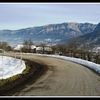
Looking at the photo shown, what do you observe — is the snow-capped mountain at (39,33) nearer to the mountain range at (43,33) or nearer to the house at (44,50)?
the mountain range at (43,33)

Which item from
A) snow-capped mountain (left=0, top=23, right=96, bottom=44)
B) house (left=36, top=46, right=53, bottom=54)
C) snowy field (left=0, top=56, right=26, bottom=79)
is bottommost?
snowy field (left=0, top=56, right=26, bottom=79)

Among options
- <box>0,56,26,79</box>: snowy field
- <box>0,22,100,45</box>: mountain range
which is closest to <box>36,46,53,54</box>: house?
<box>0,22,100,45</box>: mountain range

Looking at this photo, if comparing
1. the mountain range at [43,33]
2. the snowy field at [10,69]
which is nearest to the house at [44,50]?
the mountain range at [43,33]

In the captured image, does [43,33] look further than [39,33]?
Yes

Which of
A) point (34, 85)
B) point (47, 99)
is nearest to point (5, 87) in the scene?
point (34, 85)

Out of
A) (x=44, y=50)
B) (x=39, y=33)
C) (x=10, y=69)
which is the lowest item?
(x=10, y=69)

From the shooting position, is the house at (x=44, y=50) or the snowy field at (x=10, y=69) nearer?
the snowy field at (x=10, y=69)

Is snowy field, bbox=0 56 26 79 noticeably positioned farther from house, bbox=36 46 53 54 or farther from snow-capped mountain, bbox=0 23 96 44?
house, bbox=36 46 53 54

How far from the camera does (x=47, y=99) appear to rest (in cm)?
737

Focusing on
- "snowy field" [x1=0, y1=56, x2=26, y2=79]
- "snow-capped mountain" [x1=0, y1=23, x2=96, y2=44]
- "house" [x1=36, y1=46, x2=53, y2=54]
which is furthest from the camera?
"house" [x1=36, y1=46, x2=53, y2=54]

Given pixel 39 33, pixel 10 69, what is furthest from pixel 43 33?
pixel 10 69

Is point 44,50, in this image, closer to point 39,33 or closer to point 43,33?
point 43,33

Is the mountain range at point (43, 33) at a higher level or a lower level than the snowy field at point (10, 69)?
higher

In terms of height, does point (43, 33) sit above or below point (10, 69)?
above
